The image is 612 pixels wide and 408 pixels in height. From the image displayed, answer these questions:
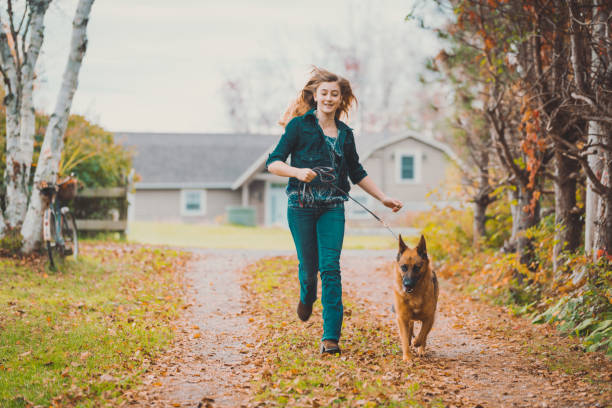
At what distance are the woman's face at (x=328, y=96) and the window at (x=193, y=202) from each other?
26053 millimetres

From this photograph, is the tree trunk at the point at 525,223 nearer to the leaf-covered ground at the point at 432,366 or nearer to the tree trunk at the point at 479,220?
the leaf-covered ground at the point at 432,366

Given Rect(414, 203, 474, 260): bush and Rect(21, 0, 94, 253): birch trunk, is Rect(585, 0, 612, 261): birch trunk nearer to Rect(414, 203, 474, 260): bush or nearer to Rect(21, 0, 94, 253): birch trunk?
Rect(414, 203, 474, 260): bush

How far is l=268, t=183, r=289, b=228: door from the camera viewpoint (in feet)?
98.4

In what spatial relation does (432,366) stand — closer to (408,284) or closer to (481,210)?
(408,284)

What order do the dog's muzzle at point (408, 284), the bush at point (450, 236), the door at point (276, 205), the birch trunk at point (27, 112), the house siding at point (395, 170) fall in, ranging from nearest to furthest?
the dog's muzzle at point (408, 284) → the birch trunk at point (27, 112) → the bush at point (450, 236) → the house siding at point (395, 170) → the door at point (276, 205)

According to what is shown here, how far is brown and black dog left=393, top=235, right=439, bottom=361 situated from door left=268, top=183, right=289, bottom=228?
2434cm

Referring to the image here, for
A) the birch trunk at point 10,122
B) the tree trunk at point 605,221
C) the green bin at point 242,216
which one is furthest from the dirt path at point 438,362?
the green bin at point 242,216

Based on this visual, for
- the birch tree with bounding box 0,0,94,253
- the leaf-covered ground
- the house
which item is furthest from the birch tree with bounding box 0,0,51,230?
the house

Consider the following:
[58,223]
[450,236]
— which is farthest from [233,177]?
[58,223]

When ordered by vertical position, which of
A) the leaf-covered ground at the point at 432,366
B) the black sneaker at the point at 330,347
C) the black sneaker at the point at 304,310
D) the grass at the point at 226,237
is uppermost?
the black sneaker at the point at 304,310

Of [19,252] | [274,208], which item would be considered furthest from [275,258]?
[274,208]

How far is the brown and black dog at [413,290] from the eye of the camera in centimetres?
530

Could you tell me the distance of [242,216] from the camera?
91.1ft

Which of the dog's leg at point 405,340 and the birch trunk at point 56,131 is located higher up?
the birch trunk at point 56,131
